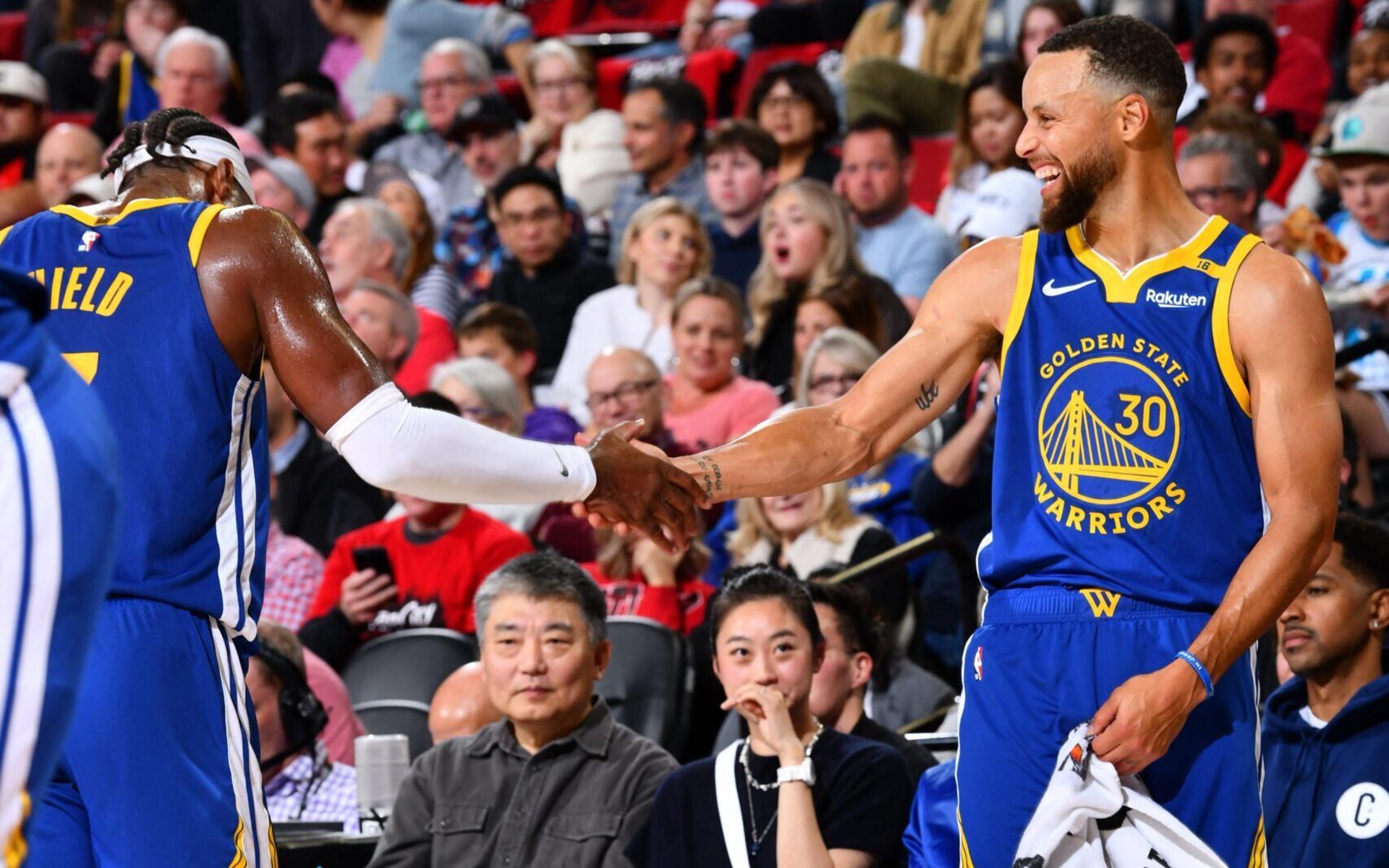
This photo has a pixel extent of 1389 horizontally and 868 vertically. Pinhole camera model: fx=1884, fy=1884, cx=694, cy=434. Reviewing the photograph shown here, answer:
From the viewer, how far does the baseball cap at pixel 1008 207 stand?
26.1 feet

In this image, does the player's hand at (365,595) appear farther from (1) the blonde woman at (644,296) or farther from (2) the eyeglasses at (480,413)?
(1) the blonde woman at (644,296)

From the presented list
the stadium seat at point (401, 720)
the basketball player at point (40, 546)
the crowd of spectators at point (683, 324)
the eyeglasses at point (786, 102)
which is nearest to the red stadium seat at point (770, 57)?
the crowd of spectators at point (683, 324)

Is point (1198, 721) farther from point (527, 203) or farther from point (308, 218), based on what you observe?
point (308, 218)

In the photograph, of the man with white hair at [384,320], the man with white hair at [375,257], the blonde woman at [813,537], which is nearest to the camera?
the blonde woman at [813,537]

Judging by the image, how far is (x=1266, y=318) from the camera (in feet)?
12.2

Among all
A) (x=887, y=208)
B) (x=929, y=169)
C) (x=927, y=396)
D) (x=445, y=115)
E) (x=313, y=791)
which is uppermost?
(x=445, y=115)

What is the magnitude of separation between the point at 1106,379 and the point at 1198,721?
0.70 metres

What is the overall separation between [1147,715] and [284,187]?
8106 mm

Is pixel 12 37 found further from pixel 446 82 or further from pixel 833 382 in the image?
pixel 833 382

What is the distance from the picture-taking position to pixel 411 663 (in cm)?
702

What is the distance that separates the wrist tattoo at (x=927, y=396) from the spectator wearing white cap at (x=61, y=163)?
846cm

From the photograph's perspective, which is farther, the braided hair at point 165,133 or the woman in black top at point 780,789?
the woman in black top at point 780,789

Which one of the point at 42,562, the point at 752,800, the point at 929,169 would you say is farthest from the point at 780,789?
the point at 929,169

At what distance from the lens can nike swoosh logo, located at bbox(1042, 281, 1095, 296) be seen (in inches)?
153
